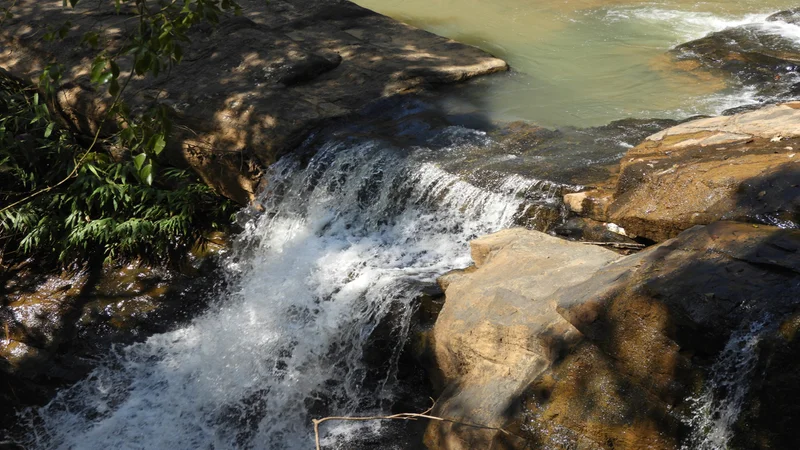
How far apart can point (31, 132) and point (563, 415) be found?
19.0ft

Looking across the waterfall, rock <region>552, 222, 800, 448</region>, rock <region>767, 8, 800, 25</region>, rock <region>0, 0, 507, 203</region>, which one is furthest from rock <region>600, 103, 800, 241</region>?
rock <region>767, 8, 800, 25</region>

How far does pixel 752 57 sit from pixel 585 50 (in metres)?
Result: 1.79

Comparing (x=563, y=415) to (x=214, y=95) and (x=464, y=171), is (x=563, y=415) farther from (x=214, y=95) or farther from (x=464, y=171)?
(x=214, y=95)

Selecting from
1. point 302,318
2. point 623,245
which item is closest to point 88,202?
point 302,318

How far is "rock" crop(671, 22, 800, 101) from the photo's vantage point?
283 inches

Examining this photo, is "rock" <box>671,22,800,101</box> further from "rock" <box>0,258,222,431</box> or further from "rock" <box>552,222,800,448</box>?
"rock" <box>0,258,222,431</box>

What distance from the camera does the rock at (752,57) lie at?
7191mm

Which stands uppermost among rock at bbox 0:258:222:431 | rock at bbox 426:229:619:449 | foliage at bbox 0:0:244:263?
rock at bbox 426:229:619:449

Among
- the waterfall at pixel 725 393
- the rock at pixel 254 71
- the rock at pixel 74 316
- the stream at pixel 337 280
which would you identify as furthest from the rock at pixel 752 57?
the rock at pixel 74 316

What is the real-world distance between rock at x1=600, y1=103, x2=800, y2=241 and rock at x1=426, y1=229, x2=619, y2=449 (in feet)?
1.36

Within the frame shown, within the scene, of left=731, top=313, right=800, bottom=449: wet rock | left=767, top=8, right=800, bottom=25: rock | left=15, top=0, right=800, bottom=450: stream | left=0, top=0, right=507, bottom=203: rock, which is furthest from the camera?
left=767, top=8, right=800, bottom=25: rock

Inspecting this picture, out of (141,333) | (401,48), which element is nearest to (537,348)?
(141,333)

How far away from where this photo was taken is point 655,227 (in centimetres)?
462

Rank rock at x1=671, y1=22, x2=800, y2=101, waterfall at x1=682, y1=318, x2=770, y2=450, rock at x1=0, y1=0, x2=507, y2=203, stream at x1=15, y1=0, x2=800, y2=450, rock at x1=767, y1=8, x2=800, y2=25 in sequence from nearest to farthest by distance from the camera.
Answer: waterfall at x1=682, y1=318, x2=770, y2=450
stream at x1=15, y1=0, x2=800, y2=450
rock at x1=0, y1=0, x2=507, y2=203
rock at x1=671, y1=22, x2=800, y2=101
rock at x1=767, y1=8, x2=800, y2=25
